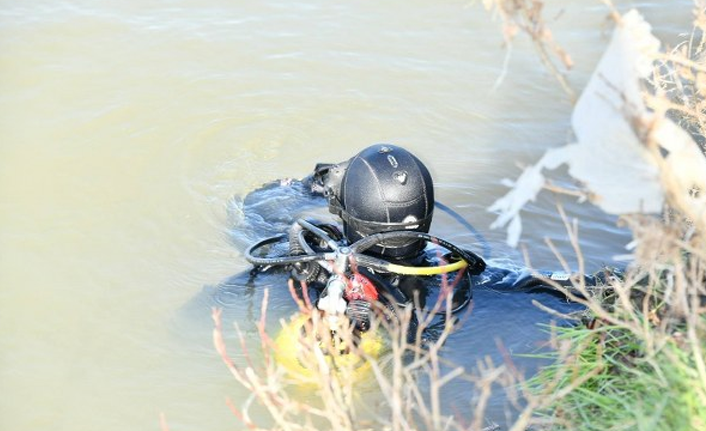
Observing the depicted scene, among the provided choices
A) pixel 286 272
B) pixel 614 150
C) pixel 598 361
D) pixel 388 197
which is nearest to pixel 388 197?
pixel 388 197

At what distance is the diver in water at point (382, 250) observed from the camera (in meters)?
3.91

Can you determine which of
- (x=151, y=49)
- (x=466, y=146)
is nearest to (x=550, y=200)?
(x=466, y=146)

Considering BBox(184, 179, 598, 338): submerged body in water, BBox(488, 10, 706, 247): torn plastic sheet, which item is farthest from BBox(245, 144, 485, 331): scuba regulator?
BBox(488, 10, 706, 247): torn plastic sheet

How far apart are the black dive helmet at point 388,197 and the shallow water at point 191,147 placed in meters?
0.60

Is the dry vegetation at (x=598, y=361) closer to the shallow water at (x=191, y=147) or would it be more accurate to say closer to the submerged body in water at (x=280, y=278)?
the submerged body in water at (x=280, y=278)

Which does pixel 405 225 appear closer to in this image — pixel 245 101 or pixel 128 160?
pixel 128 160

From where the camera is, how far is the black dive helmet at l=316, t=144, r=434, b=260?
4.13 m

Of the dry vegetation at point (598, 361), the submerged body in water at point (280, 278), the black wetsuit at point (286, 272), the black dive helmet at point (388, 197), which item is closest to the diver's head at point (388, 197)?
the black dive helmet at point (388, 197)

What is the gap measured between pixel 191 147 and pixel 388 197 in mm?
3083

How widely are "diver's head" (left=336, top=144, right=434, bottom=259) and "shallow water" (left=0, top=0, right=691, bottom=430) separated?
60cm

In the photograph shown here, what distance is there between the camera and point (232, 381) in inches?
176

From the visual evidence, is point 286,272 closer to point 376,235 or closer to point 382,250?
point 382,250

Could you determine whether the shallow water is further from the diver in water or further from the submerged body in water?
the diver in water

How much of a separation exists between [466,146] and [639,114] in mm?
4522
